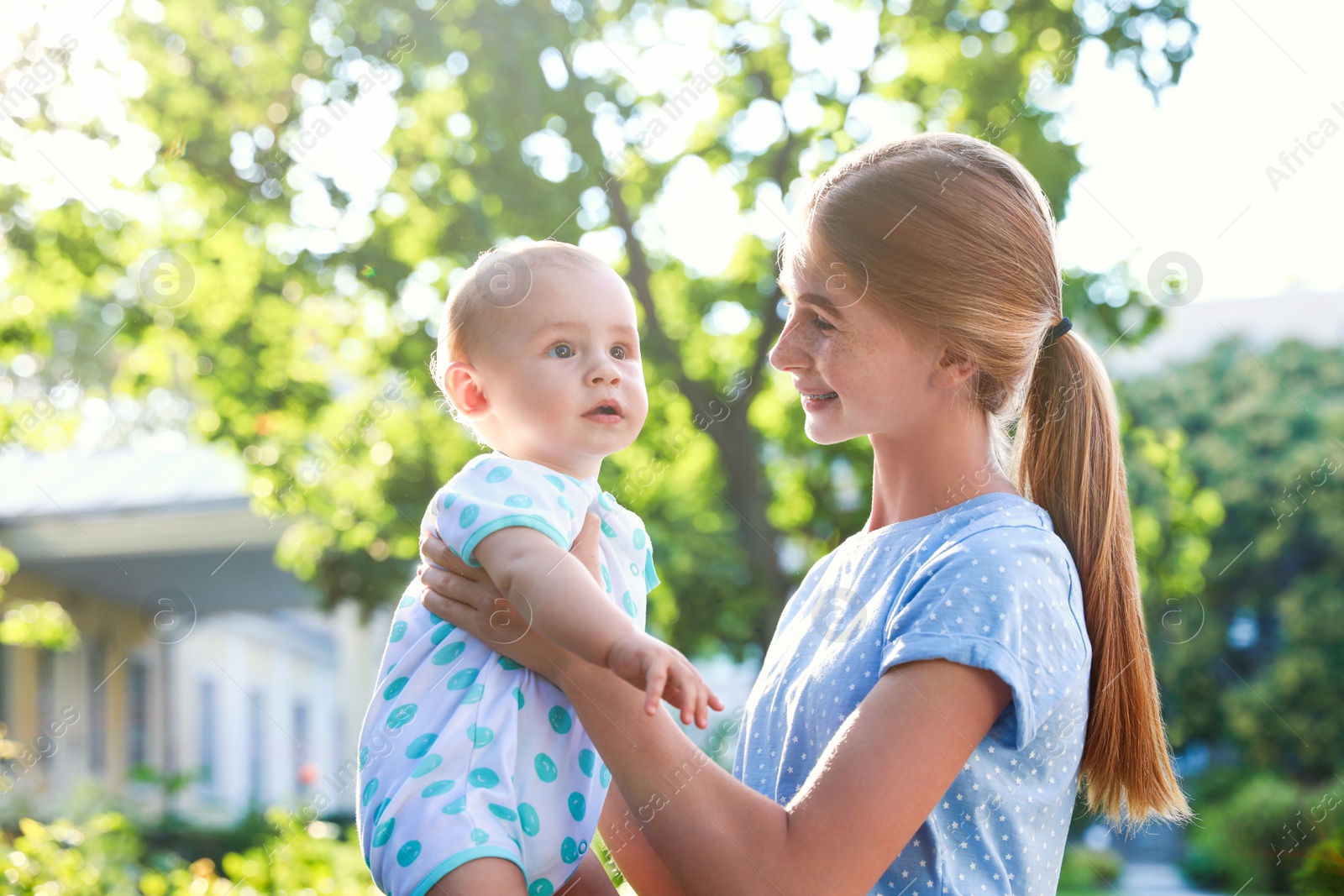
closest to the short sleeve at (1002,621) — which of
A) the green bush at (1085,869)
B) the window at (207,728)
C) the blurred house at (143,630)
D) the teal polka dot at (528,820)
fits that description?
the teal polka dot at (528,820)

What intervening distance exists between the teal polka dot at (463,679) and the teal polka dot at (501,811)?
0.55 feet

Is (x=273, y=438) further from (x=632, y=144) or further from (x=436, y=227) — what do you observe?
(x=632, y=144)

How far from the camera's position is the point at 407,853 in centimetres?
138

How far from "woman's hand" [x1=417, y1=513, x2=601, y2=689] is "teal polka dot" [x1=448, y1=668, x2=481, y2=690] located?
0.05 metres

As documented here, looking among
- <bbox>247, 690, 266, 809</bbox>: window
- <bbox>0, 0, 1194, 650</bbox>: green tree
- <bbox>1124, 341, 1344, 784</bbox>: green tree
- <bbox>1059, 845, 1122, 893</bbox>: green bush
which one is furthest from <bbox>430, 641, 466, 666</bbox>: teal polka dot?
<bbox>247, 690, 266, 809</bbox>: window

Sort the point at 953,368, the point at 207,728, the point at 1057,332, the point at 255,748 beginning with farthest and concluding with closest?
the point at 255,748 → the point at 207,728 → the point at 1057,332 → the point at 953,368

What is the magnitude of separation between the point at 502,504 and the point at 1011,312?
800 mm

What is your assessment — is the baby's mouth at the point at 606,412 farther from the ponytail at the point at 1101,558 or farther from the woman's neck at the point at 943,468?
the ponytail at the point at 1101,558

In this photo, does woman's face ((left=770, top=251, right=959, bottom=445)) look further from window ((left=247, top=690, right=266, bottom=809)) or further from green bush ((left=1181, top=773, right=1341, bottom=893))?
window ((left=247, top=690, right=266, bottom=809))

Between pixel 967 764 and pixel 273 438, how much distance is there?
6093 mm

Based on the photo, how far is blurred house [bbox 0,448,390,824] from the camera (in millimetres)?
12562

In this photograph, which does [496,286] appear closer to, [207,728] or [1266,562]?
[207,728]

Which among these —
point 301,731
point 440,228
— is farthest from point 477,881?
point 301,731

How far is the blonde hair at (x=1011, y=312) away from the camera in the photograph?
1.58m
